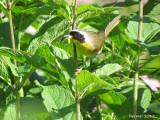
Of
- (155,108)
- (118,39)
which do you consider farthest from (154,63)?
(155,108)

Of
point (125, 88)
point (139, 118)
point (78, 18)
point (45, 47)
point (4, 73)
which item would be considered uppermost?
point (78, 18)

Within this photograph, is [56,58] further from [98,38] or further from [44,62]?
[98,38]

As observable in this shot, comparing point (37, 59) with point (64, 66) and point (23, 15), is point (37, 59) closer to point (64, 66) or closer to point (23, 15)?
point (64, 66)

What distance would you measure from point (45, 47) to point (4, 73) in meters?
0.38

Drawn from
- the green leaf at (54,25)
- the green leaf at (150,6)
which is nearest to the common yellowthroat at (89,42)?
the green leaf at (54,25)

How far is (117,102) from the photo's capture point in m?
1.33

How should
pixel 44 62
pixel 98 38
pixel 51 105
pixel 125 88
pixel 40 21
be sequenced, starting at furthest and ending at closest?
1. pixel 40 21
2. pixel 125 88
3. pixel 98 38
4. pixel 51 105
5. pixel 44 62

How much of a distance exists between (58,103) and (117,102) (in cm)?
31

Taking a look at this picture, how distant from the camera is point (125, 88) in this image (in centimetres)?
170

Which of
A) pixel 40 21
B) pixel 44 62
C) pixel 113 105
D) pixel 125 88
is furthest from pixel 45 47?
pixel 40 21

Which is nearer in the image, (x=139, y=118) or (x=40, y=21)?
(x=139, y=118)

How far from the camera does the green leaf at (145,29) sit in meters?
1.62

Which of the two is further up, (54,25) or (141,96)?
(54,25)

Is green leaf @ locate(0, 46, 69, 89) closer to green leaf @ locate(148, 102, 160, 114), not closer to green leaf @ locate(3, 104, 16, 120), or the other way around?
green leaf @ locate(3, 104, 16, 120)
